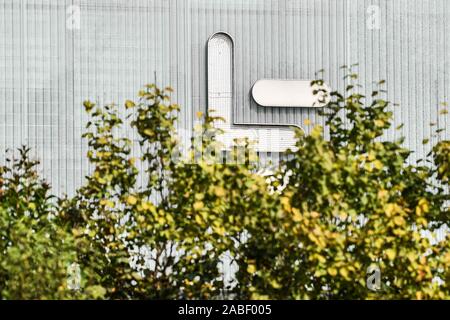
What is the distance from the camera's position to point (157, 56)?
984 centimetres

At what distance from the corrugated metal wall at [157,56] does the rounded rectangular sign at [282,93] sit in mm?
82

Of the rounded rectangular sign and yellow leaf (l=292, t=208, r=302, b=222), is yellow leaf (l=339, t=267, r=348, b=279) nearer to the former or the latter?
yellow leaf (l=292, t=208, r=302, b=222)

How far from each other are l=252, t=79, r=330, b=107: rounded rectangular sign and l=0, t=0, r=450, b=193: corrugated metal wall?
0.27ft

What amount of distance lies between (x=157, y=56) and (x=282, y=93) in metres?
1.58

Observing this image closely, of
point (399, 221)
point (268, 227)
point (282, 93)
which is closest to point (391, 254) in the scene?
point (399, 221)

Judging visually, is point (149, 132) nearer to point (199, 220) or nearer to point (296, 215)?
point (199, 220)

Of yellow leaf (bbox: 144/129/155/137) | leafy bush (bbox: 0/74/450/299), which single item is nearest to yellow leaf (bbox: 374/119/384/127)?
leafy bush (bbox: 0/74/450/299)

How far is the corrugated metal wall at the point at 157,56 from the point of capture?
31.8 feet

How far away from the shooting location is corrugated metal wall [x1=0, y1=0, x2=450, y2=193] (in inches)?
381

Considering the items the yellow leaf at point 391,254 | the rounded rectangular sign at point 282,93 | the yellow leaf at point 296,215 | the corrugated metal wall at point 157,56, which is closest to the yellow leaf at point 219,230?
the yellow leaf at point 296,215

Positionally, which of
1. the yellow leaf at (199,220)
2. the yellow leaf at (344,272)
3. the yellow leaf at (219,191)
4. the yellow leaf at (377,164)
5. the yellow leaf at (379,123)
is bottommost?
the yellow leaf at (344,272)

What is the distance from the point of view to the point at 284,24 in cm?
1003

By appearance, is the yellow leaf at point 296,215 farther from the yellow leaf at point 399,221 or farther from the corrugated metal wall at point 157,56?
the corrugated metal wall at point 157,56

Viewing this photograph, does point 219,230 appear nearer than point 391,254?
No
